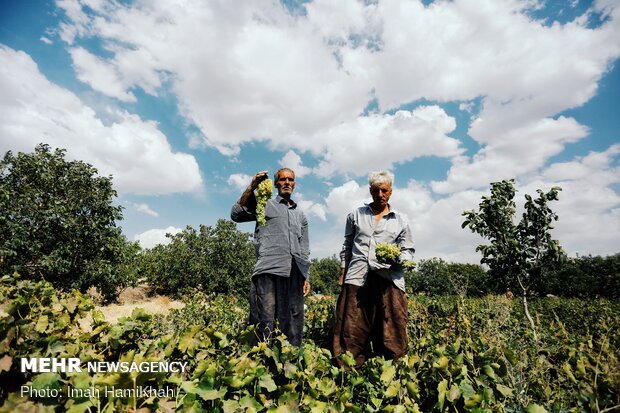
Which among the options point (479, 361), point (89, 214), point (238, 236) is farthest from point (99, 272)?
point (479, 361)

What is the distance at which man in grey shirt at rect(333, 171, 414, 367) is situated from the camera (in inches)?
124

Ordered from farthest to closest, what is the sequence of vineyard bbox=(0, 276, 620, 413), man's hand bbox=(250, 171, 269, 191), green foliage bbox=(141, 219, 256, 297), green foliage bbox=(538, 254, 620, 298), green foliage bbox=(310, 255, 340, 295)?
green foliage bbox=(310, 255, 340, 295)
green foliage bbox=(538, 254, 620, 298)
green foliage bbox=(141, 219, 256, 297)
man's hand bbox=(250, 171, 269, 191)
vineyard bbox=(0, 276, 620, 413)

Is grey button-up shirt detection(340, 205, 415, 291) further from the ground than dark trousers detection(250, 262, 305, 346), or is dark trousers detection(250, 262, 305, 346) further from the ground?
grey button-up shirt detection(340, 205, 415, 291)

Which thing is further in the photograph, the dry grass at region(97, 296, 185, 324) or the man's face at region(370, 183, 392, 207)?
the dry grass at region(97, 296, 185, 324)

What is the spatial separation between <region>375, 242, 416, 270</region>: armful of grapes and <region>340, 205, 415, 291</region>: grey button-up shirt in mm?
45

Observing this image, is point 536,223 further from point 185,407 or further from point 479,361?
point 185,407

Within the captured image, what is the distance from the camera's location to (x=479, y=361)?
2176 millimetres

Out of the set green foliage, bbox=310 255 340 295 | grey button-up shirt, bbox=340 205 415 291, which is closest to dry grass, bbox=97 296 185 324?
grey button-up shirt, bbox=340 205 415 291

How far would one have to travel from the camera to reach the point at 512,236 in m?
5.32

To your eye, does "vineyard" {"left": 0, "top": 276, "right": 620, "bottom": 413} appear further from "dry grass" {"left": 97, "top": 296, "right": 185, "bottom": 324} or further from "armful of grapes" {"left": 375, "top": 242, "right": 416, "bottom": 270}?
"dry grass" {"left": 97, "top": 296, "right": 185, "bottom": 324}

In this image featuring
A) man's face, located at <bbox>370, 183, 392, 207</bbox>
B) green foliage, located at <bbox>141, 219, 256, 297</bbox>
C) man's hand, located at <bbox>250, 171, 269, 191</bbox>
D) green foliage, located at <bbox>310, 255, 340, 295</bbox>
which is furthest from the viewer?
green foliage, located at <bbox>310, 255, 340, 295</bbox>

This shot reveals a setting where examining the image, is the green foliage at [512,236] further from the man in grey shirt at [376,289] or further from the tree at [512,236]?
the man in grey shirt at [376,289]

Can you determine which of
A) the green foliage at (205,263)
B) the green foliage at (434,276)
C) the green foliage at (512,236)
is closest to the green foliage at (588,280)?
the green foliage at (434,276)

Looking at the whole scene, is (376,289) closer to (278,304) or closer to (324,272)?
(278,304)
